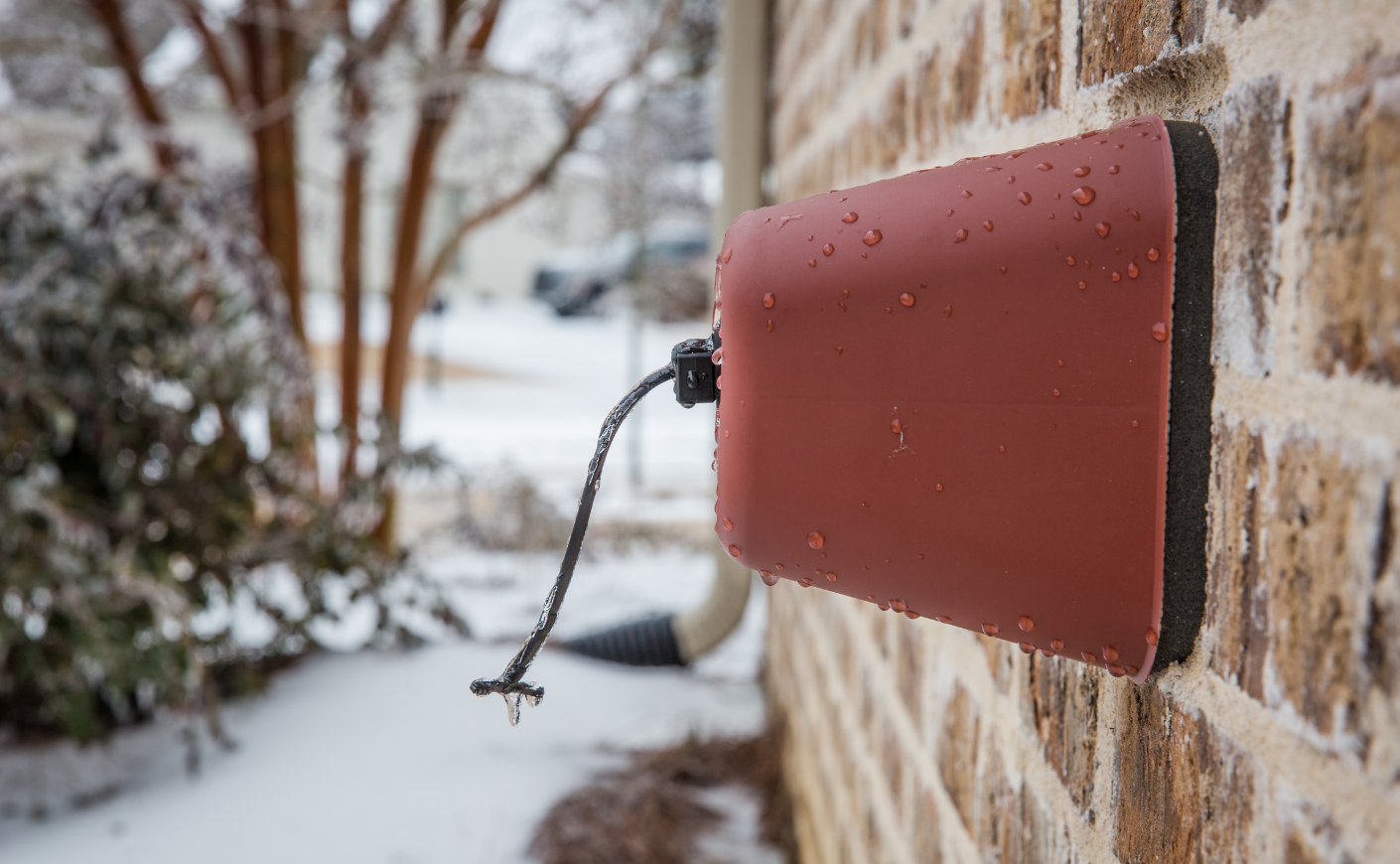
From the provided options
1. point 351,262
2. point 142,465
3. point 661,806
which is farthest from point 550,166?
point 661,806

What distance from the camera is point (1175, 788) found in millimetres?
364

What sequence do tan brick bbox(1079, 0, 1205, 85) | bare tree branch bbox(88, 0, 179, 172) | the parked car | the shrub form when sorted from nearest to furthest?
tan brick bbox(1079, 0, 1205, 85) → the shrub → bare tree branch bbox(88, 0, 179, 172) → the parked car

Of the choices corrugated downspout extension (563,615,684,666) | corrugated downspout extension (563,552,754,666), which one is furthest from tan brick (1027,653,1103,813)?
corrugated downspout extension (563,615,684,666)

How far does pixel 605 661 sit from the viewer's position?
2.18 metres

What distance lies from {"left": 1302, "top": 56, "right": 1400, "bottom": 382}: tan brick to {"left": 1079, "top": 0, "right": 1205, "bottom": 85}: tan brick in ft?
0.32

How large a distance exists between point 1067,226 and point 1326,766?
0.63ft

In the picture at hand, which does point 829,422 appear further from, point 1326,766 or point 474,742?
point 474,742

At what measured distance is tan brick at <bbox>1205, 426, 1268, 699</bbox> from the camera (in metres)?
0.31

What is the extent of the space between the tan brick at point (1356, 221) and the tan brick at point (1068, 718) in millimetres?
219

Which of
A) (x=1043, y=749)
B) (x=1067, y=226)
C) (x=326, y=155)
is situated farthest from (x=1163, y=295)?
(x=326, y=155)

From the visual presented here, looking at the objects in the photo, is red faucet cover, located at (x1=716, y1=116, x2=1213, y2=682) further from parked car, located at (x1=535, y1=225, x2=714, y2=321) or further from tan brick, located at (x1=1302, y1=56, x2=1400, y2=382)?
parked car, located at (x1=535, y1=225, x2=714, y2=321)

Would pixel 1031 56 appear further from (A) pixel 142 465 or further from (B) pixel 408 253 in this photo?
(B) pixel 408 253

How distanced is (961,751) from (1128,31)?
459mm

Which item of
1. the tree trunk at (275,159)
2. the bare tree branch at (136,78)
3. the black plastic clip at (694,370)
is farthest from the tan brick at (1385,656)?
the tree trunk at (275,159)
